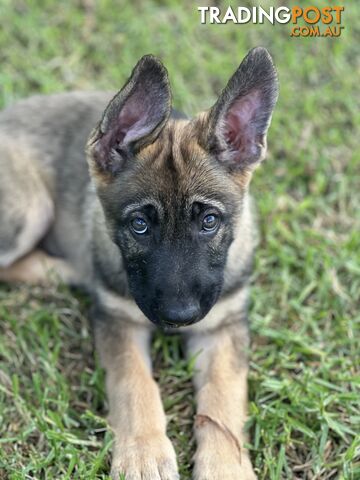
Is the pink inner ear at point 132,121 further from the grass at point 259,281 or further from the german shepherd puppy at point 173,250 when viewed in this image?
the grass at point 259,281

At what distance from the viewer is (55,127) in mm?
5422

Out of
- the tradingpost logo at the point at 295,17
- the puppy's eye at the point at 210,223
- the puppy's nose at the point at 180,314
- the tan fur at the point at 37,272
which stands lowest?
the tan fur at the point at 37,272

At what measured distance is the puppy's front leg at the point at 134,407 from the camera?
12.8 ft

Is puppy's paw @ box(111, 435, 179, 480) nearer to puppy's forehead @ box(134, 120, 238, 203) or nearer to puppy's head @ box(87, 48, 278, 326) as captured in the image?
puppy's head @ box(87, 48, 278, 326)

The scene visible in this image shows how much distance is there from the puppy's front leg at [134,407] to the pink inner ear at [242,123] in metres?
1.37

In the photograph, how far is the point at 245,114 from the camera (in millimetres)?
3982

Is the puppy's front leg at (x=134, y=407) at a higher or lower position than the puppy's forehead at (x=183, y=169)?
lower

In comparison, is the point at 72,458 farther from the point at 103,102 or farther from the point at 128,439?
the point at 103,102

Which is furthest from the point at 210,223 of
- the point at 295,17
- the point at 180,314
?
the point at 295,17

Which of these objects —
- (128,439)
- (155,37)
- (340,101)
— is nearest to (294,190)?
(340,101)

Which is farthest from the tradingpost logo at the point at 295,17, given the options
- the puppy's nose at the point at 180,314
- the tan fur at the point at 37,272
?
the puppy's nose at the point at 180,314

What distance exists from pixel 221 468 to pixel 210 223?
1291mm

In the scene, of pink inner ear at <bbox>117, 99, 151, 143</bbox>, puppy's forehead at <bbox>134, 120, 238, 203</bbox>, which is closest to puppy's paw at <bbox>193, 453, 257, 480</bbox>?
puppy's forehead at <bbox>134, 120, 238, 203</bbox>

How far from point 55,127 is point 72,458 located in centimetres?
248
